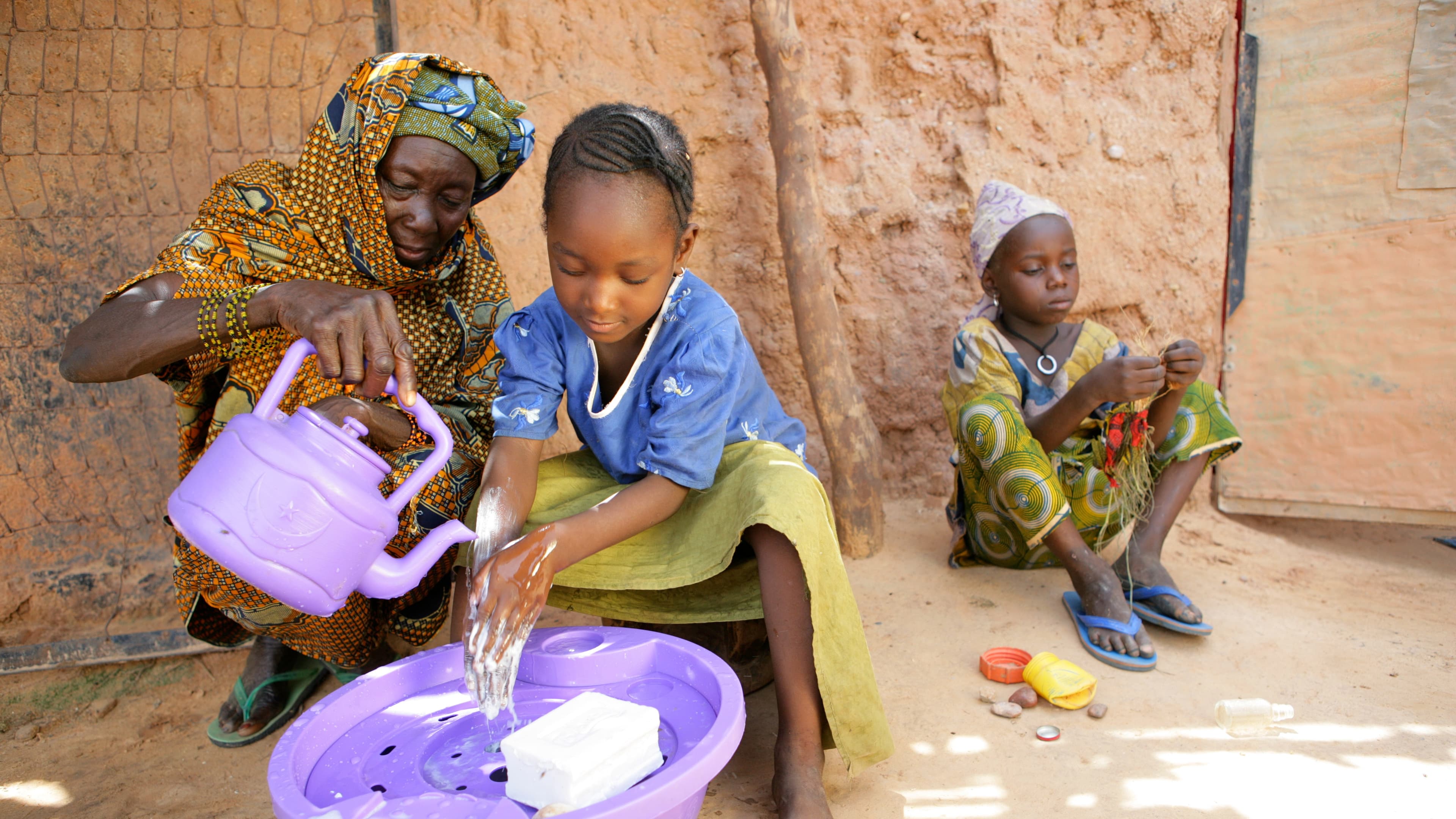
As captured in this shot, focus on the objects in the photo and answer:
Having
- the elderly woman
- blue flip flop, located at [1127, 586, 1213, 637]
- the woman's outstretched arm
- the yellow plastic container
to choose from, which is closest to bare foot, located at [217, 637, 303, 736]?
the elderly woman

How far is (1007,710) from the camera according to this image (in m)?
2.10

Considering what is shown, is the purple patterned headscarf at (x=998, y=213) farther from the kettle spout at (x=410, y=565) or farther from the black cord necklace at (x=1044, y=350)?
the kettle spout at (x=410, y=565)

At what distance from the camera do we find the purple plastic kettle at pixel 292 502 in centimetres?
127

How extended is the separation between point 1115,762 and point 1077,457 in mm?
1082

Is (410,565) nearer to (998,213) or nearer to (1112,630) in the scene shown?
(1112,630)

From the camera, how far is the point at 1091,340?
2920 millimetres

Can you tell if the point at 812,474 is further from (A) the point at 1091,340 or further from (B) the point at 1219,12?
(B) the point at 1219,12

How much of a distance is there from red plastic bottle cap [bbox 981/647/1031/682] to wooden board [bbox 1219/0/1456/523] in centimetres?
163

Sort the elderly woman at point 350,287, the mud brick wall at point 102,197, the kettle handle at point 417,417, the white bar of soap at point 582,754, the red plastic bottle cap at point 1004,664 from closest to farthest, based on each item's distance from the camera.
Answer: the white bar of soap at point 582,754, the kettle handle at point 417,417, the elderly woman at point 350,287, the red plastic bottle cap at point 1004,664, the mud brick wall at point 102,197

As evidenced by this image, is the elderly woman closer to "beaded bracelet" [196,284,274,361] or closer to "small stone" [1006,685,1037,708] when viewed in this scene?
"beaded bracelet" [196,284,274,361]

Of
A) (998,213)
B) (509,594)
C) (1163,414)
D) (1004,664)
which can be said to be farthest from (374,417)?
(1163,414)

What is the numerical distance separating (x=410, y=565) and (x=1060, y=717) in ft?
4.87

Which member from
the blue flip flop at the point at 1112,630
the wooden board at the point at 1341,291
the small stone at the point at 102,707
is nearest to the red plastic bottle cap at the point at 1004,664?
the blue flip flop at the point at 1112,630

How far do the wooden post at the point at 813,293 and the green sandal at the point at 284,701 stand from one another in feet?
5.25
